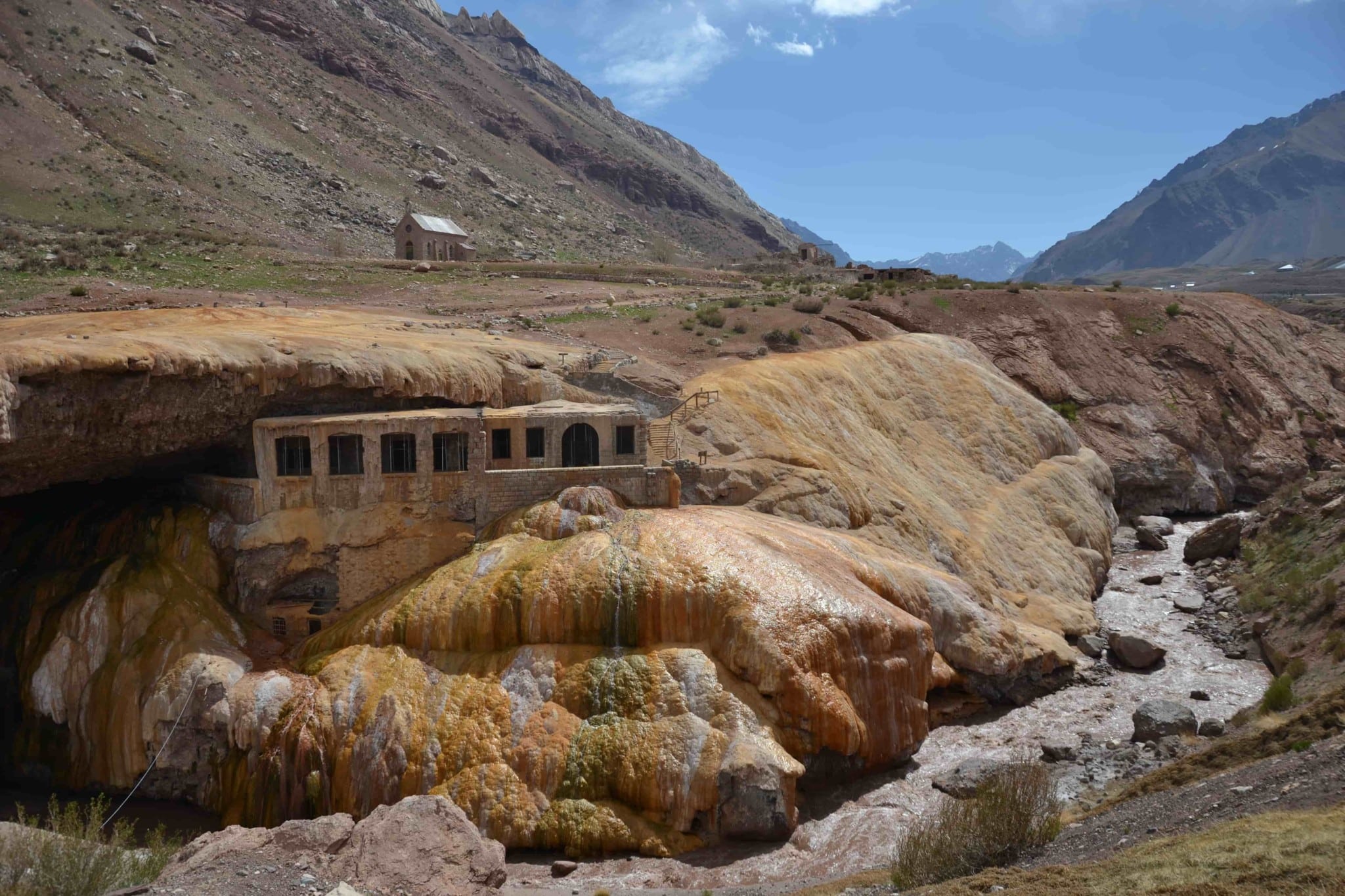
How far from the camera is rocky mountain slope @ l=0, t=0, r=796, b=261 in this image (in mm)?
68125

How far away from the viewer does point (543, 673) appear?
73.5 ft

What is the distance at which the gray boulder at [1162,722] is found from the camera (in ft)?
80.5

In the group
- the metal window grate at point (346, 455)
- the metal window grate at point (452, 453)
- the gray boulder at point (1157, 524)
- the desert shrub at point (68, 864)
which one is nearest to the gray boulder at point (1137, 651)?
the gray boulder at point (1157, 524)

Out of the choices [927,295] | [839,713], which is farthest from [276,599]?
[927,295]

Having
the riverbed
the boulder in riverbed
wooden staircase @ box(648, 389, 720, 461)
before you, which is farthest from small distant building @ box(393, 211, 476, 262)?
the boulder in riverbed

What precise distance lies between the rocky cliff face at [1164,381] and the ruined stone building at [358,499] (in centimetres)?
2572

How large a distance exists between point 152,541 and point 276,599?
358cm

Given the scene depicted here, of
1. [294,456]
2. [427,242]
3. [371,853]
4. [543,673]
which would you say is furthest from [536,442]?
[427,242]

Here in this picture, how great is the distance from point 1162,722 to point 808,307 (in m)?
27.3

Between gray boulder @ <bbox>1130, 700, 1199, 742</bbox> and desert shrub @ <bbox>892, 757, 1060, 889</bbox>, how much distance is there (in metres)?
9.98

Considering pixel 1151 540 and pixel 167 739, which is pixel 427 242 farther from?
pixel 167 739

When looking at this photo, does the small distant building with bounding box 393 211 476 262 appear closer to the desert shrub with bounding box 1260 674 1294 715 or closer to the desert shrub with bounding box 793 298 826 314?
the desert shrub with bounding box 793 298 826 314

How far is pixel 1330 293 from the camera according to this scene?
410ft

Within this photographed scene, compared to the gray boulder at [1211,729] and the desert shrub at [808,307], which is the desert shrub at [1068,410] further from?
the gray boulder at [1211,729]
